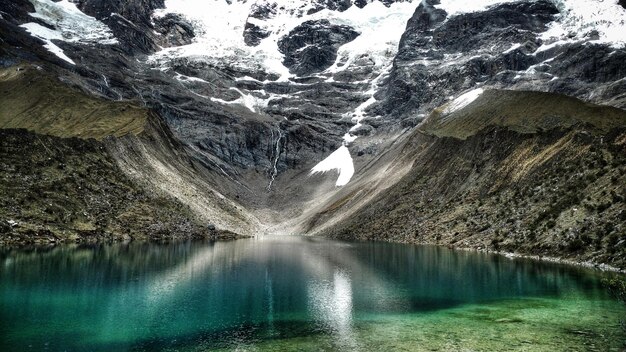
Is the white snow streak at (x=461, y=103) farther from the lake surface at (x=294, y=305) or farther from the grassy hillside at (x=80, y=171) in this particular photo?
the lake surface at (x=294, y=305)

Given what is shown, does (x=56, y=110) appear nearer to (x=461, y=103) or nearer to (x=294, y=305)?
(x=294, y=305)

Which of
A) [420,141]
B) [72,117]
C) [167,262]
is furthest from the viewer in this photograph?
[420,141]

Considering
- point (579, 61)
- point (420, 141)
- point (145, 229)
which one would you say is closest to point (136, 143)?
point (145, 229)

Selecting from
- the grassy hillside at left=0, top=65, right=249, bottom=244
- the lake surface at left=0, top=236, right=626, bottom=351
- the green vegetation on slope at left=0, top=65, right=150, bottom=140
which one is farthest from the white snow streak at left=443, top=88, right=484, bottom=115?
the lake surface at left=0, top=236, right=626, bottom=351

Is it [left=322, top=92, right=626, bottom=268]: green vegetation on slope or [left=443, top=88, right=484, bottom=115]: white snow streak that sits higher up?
[left=443, top=88, right=484, bottom=115]: white snow streak

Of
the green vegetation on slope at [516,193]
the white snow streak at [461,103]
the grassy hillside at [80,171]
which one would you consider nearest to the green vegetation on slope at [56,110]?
the grassy hillside at [80,171]

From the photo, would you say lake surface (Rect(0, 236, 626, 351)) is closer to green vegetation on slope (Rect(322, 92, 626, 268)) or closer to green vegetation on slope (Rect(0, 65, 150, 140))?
green vegetation on slope (Rect(322, 92, 626, 268))

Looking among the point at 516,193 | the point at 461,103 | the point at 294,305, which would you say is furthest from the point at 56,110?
the point at 461,103

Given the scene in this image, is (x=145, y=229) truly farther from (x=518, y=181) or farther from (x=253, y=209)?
(x=253, y=209)
